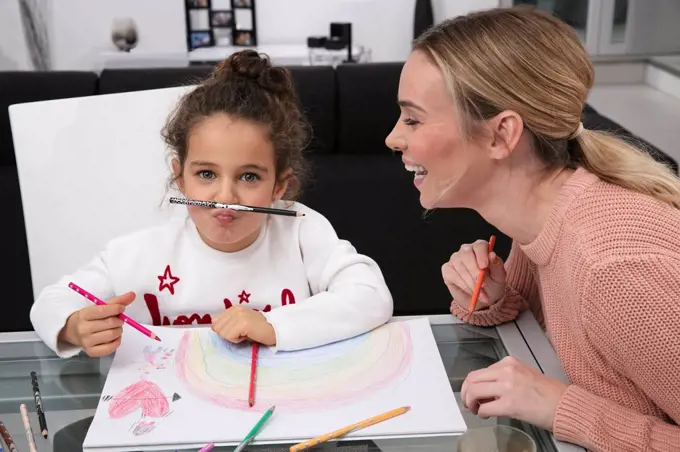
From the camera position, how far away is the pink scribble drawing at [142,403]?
0.91m

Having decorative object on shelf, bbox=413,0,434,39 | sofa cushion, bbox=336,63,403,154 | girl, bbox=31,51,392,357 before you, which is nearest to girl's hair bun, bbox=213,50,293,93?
girl, bbox=31,51,392,357

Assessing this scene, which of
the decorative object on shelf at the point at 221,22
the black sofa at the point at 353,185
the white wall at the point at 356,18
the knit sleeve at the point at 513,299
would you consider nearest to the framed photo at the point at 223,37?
the decorative object on shelf at the point at 221,22

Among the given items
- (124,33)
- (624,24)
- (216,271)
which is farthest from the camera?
(624,24)

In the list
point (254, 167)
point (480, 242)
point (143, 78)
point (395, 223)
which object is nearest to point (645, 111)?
point (395, 223)

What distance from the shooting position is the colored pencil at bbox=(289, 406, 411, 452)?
0.86 m

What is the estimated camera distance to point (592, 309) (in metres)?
0.89

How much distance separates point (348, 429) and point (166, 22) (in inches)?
167

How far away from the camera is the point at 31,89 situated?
8.15ft

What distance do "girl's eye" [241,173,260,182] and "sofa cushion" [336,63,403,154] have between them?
1.33 meters

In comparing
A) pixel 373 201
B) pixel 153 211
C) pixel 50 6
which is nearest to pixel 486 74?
pixel 153 211

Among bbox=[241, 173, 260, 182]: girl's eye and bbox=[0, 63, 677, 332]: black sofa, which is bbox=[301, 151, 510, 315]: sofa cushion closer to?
bbox=[0, 63, 677, 332]: black sofa

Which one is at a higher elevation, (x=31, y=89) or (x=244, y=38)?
(x=31, y=89)

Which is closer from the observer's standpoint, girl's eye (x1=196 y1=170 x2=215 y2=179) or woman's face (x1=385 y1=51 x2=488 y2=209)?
woman's face (x1=385 y1=51 x2=488 y2=209)

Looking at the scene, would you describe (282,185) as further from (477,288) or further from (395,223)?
(395,223)
